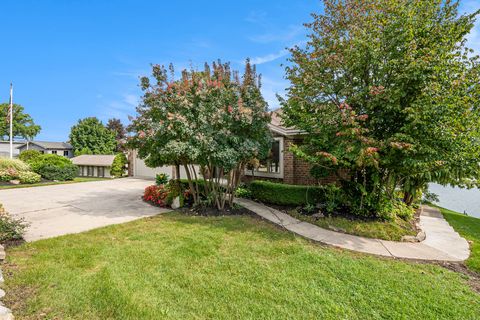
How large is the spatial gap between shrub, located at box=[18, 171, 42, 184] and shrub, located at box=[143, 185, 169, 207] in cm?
1055

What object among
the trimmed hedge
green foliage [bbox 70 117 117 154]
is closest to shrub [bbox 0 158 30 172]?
the trimmed hedge

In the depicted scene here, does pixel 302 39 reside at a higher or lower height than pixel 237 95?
higher

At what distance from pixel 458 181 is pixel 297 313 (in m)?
6.51

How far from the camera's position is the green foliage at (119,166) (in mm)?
18641

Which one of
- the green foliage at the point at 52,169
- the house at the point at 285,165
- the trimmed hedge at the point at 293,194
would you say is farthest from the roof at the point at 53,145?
the trimmed hedge at the point at 293,194

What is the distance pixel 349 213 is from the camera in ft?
22.3

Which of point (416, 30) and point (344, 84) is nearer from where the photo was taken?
point (416, 30)

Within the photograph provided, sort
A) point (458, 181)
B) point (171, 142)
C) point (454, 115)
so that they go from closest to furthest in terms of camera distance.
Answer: point (454, 115) < point (171, 142) < point (458, 181)

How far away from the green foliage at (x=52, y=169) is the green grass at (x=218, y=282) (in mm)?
14310

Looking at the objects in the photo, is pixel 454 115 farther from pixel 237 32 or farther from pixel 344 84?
pixel 237 32

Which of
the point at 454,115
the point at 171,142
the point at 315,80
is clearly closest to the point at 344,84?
the point at 315,80

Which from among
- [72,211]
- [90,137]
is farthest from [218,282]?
[90,137]

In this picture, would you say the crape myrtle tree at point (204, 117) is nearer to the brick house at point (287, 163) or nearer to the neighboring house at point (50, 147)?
the brick house at point (287, 163)

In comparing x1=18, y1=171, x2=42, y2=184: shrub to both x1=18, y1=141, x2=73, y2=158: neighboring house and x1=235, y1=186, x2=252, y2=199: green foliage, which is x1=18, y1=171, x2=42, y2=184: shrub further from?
x1=18, y1=141, x2=73, y2=158: neighboring house
